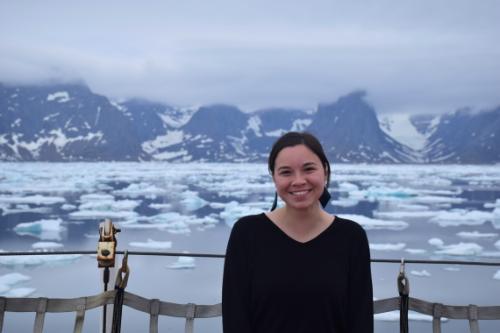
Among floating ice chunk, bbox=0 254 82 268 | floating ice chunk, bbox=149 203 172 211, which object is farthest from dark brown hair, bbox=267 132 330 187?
floating ice chunk, bbox=149 203 172 211

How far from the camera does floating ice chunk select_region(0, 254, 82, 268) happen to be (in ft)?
57.8

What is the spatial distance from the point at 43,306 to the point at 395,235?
2363 cm

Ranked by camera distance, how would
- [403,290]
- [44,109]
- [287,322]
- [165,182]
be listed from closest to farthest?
[287,322]
[403,290]
[165,182]
[44,109]

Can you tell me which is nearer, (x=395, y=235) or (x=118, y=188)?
(x=395, y=235)

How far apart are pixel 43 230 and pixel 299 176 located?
25.1 meters

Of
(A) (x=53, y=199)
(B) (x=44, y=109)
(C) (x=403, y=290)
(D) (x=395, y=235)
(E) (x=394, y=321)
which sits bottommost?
(E) (x=394, y=321)

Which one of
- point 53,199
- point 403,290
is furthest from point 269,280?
point 53,199

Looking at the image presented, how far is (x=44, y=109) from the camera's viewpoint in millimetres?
75750

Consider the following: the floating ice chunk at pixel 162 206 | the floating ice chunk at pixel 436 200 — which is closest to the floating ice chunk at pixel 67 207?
the floating ice chunk at pixel 162 206

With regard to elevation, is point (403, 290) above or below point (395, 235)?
below

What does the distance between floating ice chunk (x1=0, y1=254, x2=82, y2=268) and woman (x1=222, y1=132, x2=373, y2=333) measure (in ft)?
54.6

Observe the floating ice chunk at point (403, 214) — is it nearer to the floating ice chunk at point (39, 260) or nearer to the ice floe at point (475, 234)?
the ice floe at point (475, 234)

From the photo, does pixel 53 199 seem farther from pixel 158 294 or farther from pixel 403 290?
pixel 403 290

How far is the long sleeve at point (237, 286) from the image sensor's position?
125 cm
